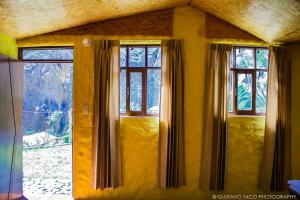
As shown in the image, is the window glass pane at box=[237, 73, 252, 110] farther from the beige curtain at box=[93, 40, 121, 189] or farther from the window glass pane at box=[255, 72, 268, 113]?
the beige curtain at box=[93, 40, 121, 189]

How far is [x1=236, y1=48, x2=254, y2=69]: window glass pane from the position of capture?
12.7 ft

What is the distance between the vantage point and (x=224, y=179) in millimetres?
3666

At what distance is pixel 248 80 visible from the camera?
388 centimetres

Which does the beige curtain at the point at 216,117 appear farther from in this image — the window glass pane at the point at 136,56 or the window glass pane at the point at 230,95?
the window glass pane at the point at 136,56

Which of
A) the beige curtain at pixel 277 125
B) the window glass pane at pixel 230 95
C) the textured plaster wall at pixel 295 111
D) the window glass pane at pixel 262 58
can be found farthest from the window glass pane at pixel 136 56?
the textured plaster wall at pixel 295 111

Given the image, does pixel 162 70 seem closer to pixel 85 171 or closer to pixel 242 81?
pixel 242 81

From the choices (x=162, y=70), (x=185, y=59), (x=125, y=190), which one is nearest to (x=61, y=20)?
(x=162, y=70)

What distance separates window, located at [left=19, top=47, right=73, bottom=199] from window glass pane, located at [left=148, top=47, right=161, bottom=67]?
1177mm

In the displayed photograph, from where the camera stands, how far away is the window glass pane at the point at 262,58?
3889mm

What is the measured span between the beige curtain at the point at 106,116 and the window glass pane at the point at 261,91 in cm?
211

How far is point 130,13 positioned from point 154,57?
709mm

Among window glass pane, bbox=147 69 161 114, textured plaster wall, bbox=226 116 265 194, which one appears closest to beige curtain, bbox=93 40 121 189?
window glass pane, bbox=147 69 161 114

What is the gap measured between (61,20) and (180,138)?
2.23 metres

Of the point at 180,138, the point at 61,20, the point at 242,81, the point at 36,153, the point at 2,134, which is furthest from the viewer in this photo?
the point at 36,153
